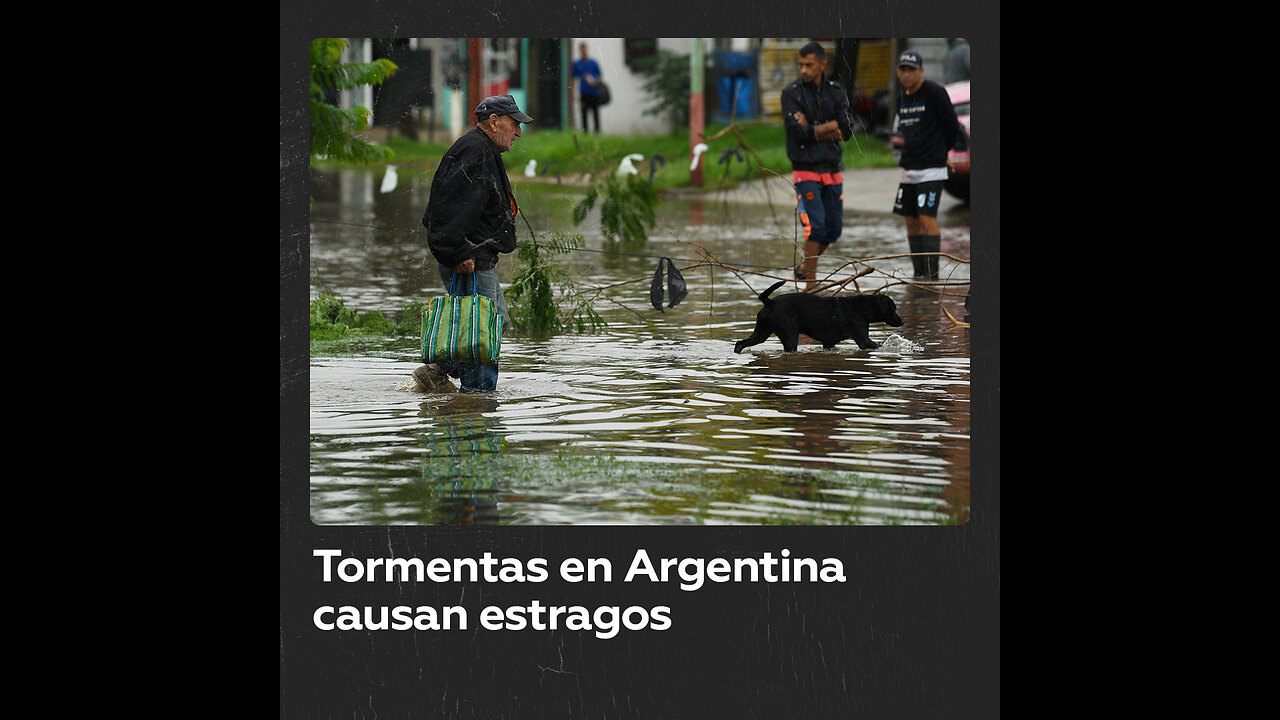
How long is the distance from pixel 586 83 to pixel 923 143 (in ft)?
8.50

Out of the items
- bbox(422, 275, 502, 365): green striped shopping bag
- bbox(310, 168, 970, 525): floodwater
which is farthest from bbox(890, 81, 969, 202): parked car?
bbox(422, 275, 502, 365): green striped shopping bag

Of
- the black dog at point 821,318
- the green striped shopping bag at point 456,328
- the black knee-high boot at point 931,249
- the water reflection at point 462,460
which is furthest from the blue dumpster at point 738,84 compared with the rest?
the water reflection at point 462,460

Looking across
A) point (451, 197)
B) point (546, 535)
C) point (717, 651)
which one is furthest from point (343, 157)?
point (717, 651)

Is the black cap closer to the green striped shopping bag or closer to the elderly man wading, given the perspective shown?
the elderly man wading

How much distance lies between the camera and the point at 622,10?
6156mm

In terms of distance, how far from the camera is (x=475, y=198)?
812 cm

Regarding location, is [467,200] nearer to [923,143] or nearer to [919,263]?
[923,143]

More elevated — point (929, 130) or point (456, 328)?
point (929, 130)

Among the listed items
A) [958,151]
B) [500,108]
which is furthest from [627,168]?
[958,151]

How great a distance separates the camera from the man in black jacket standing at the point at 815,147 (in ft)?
34.9

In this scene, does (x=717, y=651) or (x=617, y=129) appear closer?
(x=717, y=651)

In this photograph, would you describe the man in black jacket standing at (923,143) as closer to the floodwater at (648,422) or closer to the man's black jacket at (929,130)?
the man's black jacket at (929,130)

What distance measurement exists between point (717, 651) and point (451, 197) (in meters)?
3.27
